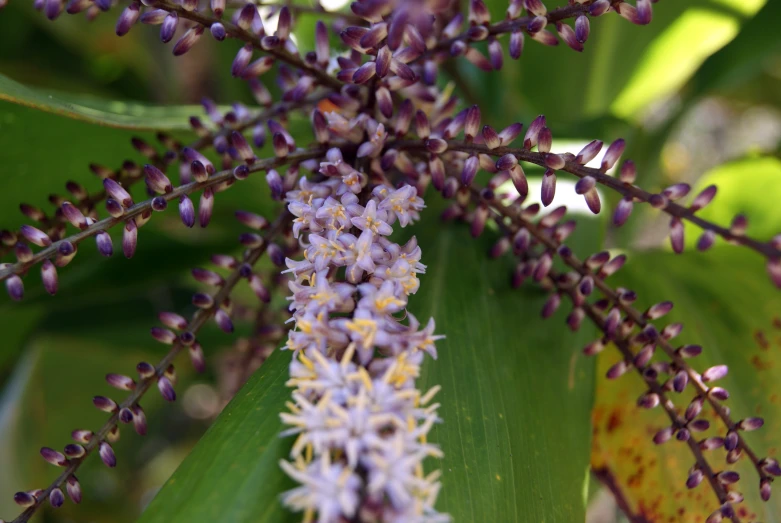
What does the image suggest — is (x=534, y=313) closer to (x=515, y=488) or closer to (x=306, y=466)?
(x=515, y=488)

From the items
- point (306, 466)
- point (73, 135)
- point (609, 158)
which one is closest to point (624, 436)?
point (609, 158)

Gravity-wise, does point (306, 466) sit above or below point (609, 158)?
below

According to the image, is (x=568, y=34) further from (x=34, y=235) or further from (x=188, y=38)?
(x=34, y=235)

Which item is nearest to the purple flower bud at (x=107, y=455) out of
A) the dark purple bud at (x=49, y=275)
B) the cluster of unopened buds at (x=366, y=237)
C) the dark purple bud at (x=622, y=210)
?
the cluster of unopened buds at (x=366, y=237)

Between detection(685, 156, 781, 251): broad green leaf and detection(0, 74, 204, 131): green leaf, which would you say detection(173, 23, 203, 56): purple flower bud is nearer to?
detection(0, 74, 204, 131): green leaf

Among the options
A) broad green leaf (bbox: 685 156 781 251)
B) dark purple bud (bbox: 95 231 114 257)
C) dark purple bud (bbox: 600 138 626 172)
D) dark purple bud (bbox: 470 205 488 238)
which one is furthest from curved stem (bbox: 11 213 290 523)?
broad green leaf (bbox: 685 156 781 251)

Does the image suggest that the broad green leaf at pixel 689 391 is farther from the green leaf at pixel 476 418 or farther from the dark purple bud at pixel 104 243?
the dark purple bud at pixel 104 243

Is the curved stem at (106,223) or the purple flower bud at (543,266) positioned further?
the purple flower bud at (543,266)

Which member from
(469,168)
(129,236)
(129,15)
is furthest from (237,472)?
(129,15)
